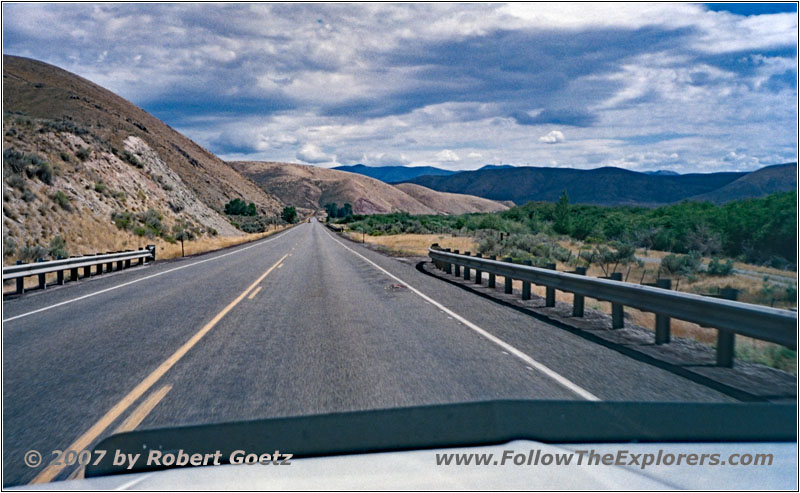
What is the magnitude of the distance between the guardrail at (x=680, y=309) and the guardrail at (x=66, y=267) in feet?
40.6

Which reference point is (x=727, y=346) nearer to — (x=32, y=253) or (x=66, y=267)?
(x=66, y=267)

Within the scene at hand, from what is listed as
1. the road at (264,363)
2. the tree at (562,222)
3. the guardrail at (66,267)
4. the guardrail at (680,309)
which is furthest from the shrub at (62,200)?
the tree at (562,222)

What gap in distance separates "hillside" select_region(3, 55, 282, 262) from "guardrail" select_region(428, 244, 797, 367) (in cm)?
2228

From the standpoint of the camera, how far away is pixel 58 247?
26.6 m

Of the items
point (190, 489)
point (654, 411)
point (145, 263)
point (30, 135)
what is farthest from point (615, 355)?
point (30, 135)

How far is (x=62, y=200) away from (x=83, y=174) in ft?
29.9

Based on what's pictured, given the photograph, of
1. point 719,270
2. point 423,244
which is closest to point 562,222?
point 423,244

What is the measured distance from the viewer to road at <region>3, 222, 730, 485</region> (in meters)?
5.37

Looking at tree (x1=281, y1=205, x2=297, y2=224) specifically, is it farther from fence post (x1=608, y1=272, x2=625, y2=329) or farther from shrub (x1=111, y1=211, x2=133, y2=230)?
fence post (x1=608, y1=272, x2=625, y2=329)

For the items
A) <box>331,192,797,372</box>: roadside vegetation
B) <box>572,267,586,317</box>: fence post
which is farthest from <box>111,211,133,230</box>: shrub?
<box>572,267,586,317</box>: fence post

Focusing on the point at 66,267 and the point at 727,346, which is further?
the point at 66,267

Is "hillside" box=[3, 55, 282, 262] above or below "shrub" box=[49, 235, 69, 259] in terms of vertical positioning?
above

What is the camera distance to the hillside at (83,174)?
30156 mm

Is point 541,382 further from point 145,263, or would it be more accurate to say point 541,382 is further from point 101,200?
point 101,200
